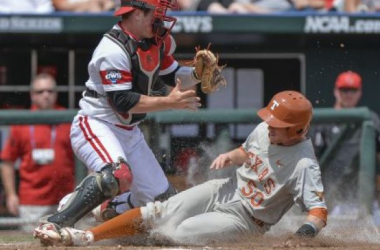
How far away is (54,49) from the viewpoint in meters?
10.1

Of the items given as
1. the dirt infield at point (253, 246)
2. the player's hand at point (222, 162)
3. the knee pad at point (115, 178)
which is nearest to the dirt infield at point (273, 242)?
the dirt infield at point (253, 246)

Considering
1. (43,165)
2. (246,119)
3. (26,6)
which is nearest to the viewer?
(43,165)

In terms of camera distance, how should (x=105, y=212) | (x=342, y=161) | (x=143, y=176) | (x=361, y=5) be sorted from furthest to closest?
(x=361, y=5)
(x=342, y=161)
(x=105, y=212)
(x=143, y=176)

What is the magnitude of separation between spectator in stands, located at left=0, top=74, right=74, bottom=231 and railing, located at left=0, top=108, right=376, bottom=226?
0.08m

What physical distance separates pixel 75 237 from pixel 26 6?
4.20 metres

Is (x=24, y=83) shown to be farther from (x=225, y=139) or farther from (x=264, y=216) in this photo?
(x=264, y=216)

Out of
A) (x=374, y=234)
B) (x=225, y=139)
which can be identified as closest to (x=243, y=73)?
(x=225, y=139)

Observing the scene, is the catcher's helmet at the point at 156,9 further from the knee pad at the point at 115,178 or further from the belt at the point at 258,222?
the belt at the point at 258,222

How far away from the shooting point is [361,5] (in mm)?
9914

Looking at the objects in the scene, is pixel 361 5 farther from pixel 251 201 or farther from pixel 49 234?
pixel 49 234

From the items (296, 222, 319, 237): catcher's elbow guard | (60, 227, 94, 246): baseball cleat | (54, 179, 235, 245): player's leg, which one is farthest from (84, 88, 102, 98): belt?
(296, 222, 319, 237): catcher's elbow guard

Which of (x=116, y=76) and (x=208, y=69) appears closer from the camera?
(x=116, y=76)

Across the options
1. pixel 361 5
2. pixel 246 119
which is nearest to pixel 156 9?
pixel 246 119

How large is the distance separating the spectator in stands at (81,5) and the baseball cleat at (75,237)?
4.01 m
